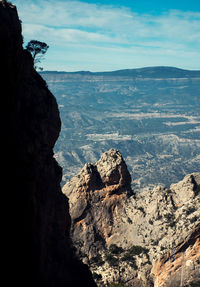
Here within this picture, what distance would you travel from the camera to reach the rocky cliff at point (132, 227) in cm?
5912

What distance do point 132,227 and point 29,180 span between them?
44.3 meters

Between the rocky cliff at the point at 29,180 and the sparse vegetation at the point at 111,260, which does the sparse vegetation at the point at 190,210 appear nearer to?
the sparse vegetation at the point at 111,260

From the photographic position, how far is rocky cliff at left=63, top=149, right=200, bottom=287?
59125mm

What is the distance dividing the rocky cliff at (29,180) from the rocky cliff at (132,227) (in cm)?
1665

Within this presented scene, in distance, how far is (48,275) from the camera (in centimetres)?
3919

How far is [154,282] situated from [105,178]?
24.0 m

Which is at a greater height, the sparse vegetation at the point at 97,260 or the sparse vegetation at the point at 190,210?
the sparse vegetation at the point at 190,210

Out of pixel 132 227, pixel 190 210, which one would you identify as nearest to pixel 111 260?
pixel 132 227

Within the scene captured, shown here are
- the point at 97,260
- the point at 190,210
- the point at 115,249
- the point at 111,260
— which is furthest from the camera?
the point at 115,249

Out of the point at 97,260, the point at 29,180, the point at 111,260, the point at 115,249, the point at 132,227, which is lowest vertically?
the point at 97,260

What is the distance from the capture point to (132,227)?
241ft

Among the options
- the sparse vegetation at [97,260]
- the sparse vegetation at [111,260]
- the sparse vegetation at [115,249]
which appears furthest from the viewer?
the sparse vegetation at [115,249]

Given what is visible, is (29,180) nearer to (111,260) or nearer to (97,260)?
(111,260)

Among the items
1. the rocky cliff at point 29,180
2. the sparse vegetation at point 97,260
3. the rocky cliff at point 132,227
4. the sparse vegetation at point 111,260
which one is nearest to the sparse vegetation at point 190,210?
the rocky cliff at point 132,227
